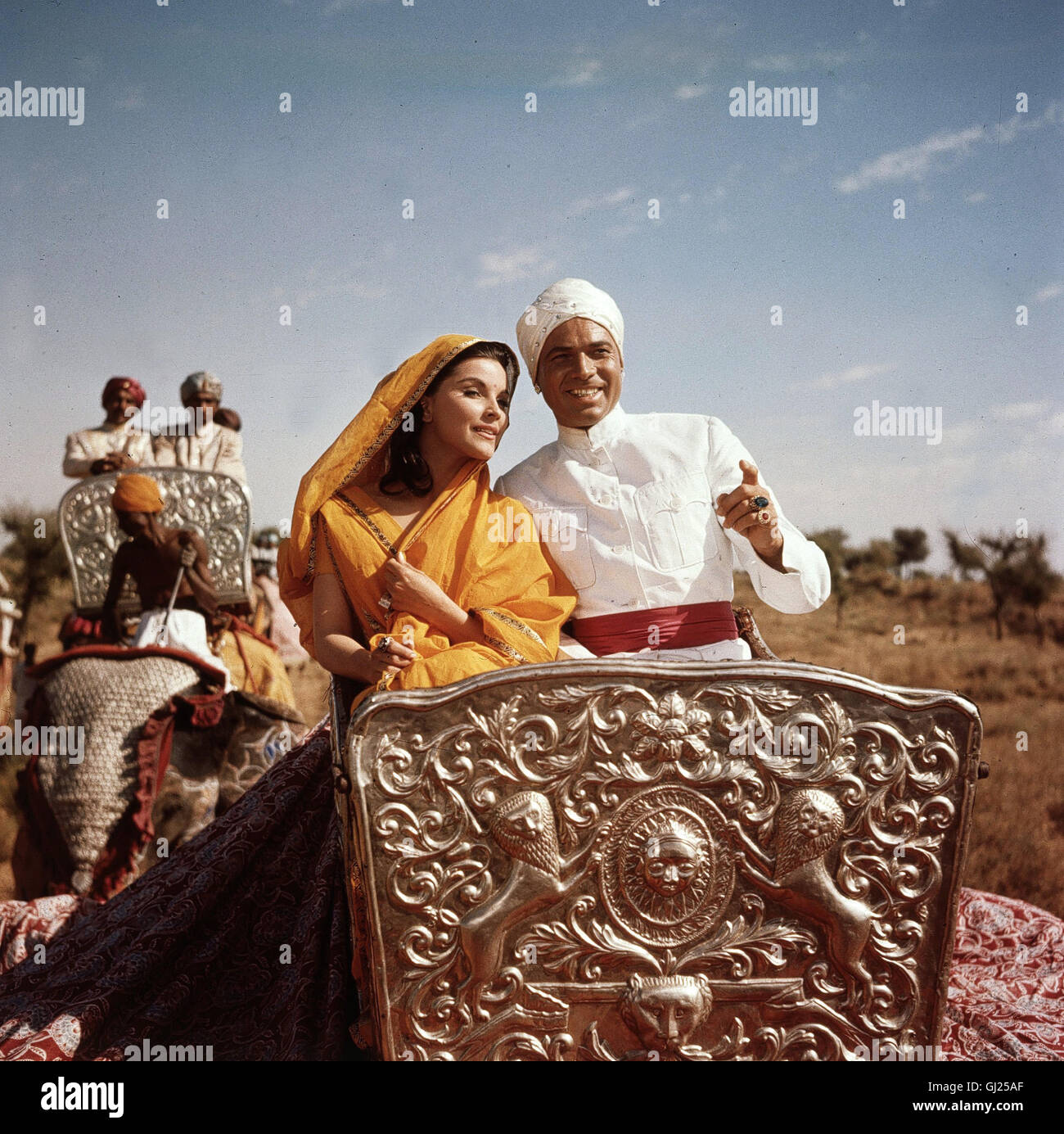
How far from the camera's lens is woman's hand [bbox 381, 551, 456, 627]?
3.00 m

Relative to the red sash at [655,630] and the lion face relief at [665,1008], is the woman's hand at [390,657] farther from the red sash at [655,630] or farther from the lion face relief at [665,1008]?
the lion face relief at [665,1008]

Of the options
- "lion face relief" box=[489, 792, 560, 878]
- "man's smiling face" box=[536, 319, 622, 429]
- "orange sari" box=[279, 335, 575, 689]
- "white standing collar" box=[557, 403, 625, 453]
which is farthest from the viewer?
"white standing collar" box=[557, 403, 625, 453]

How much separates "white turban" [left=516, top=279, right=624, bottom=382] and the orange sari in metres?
0.23

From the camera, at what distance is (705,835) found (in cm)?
253

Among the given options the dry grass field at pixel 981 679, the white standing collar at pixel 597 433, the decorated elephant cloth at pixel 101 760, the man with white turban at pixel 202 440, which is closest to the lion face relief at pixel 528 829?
the white standing collar at pixel 597 433

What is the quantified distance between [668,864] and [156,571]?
4912mm

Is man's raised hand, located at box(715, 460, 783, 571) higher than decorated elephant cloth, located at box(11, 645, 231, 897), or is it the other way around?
man's raised hand, located at box(715, 460, 783, 571)

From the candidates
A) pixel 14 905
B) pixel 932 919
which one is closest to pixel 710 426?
pixel 932 919

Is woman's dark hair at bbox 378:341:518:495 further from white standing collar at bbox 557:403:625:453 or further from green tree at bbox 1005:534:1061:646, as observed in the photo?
green tree at bbox 1005:534:1061:646

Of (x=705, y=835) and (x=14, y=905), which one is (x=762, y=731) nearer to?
(x=705, y=835)

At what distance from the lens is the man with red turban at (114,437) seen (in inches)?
308

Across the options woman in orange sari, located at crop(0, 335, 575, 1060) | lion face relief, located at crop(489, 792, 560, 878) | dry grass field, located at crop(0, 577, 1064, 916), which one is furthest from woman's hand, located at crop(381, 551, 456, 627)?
dry grass field, located at crop(0, 577, 1064, 916)

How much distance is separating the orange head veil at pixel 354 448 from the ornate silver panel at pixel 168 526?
12.7 ft

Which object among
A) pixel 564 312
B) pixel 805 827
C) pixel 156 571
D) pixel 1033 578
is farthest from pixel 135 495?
pixel 1033 578
